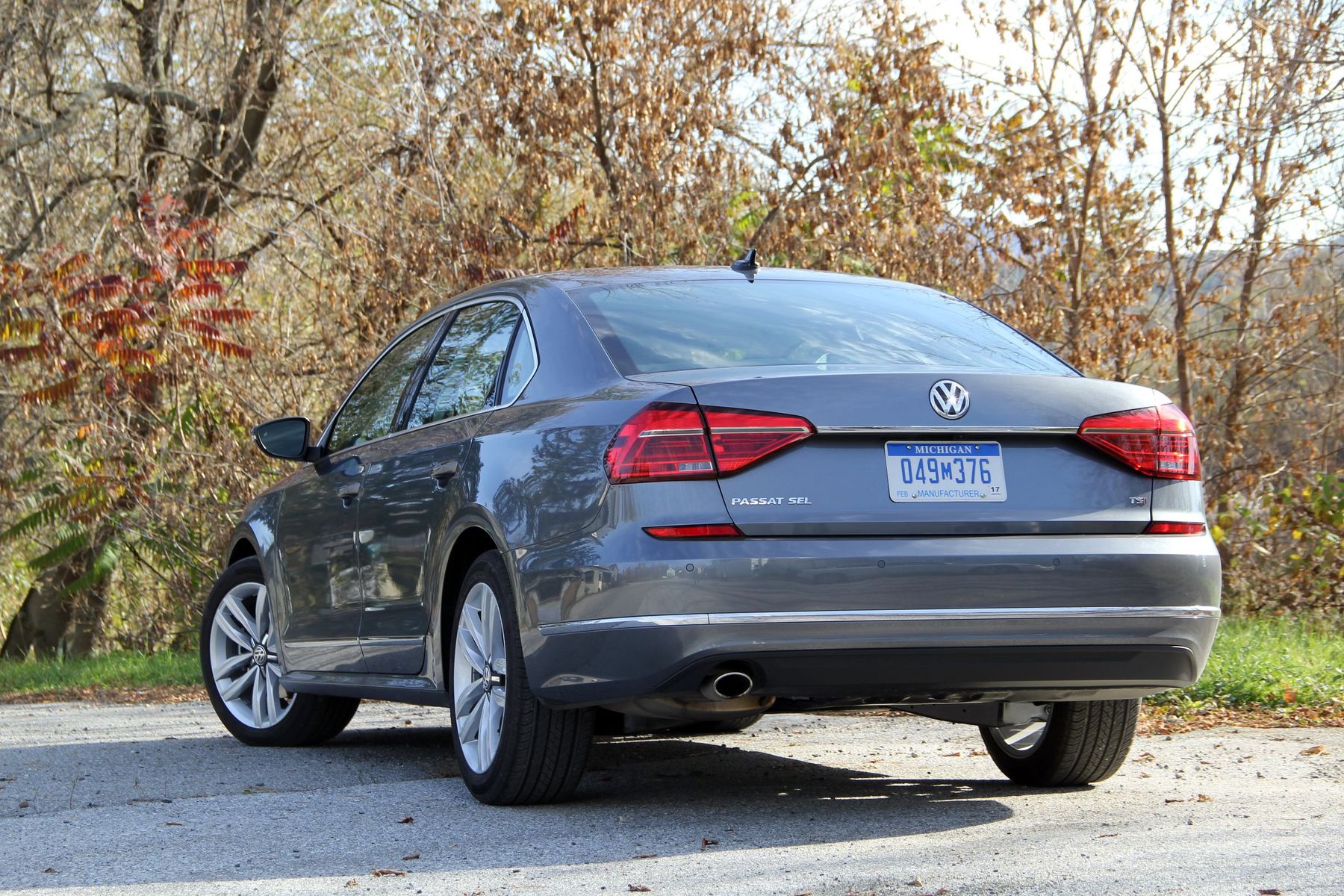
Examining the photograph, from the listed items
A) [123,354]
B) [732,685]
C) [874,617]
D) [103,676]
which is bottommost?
[103,676]

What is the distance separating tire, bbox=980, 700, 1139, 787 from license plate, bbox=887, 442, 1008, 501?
123cm

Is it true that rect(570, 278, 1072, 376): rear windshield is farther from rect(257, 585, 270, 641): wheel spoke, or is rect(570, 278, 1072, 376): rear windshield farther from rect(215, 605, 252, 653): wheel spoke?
rect(215, 605, 252, 653): wheel spoke

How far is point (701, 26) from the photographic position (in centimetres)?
1306

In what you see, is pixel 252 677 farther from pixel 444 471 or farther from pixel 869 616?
pixel 869 616

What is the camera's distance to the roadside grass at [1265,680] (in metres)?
8.06

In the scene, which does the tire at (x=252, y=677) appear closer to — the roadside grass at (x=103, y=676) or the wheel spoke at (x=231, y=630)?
the wheel spoke at (x=231, y=630)

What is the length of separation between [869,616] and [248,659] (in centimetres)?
406

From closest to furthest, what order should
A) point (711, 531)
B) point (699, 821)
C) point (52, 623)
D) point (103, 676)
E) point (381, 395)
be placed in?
point (711, 531), point (699, 821), point (381, 395), point (103, 676), point (52, 623)

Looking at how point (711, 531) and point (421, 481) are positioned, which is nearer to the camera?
point (711, 531)

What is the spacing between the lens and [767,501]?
4.57 meters

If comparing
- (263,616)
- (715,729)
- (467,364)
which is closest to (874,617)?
(467,364)

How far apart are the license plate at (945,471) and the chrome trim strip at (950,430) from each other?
0.11 ft

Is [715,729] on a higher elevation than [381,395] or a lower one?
lower

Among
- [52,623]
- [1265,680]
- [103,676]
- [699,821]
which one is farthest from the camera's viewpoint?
[52,623]
